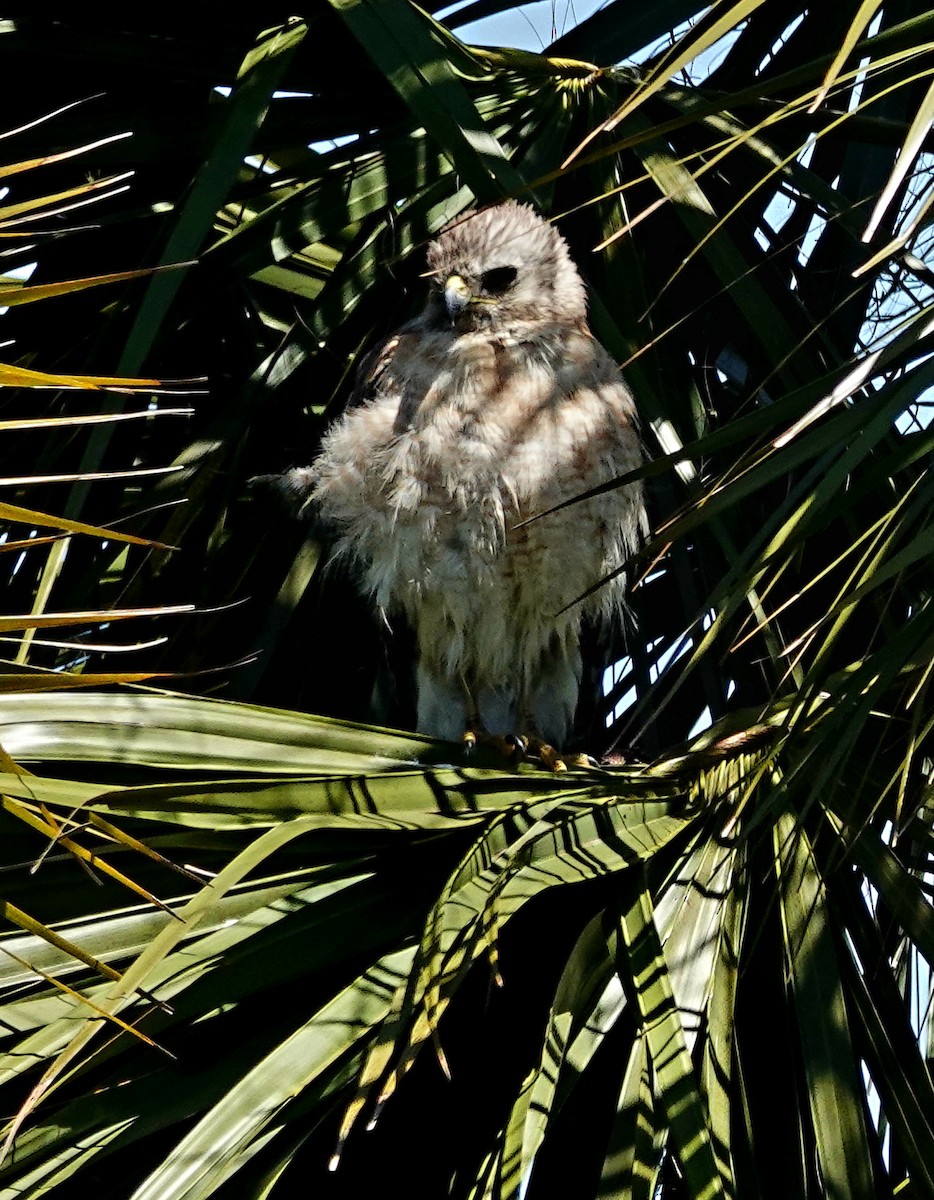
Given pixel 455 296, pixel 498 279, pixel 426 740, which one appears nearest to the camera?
pixel 426 740

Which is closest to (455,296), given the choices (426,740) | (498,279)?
(498,279)

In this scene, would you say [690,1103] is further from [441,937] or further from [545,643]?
[545,643]

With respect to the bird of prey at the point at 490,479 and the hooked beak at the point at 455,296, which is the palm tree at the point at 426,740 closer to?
the bird of prey at the point at 490,479

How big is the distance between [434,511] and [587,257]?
0.89 meters

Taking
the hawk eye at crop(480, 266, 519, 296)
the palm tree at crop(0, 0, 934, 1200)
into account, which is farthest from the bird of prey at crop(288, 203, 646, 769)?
the palm tree at crop(0, 0, 934, 1200)

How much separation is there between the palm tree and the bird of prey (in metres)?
0.20

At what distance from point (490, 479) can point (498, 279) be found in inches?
26.3

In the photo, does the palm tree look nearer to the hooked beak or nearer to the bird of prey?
the bird of prey

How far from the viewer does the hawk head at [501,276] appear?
388 cm

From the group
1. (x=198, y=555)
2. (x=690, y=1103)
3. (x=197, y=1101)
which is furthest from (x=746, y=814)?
(x=198, y=555)

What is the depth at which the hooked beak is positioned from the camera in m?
3.80

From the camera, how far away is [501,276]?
3.98 meters

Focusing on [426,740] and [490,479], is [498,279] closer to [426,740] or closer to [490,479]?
[490,479]

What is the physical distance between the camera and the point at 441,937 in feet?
6.65
